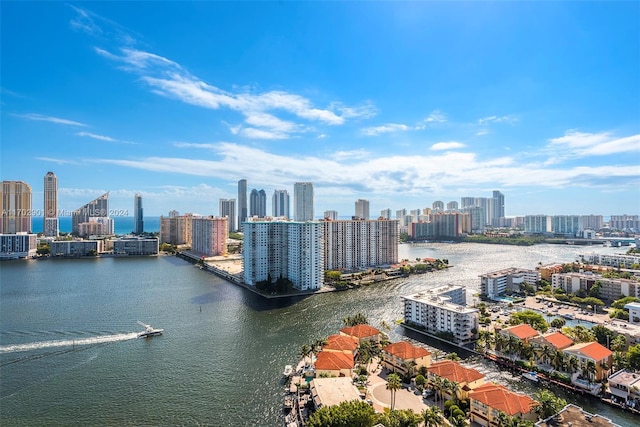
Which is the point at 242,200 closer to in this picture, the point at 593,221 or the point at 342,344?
the point at 342,344

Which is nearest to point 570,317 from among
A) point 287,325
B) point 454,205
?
point 287,325

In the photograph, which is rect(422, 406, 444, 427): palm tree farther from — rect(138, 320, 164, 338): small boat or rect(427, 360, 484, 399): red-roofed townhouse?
rect(138, 320, 164, 338): small boat

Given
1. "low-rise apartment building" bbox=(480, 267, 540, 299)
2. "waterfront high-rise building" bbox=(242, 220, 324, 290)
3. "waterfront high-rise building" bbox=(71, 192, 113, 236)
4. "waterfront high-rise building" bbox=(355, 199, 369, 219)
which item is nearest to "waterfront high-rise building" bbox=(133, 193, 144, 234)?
"waterfront high-rise building" bbox=(71, 192, 113, 236)

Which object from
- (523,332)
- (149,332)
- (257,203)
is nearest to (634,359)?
(523,332)

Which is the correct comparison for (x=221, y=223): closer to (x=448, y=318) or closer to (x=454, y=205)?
(x=448, y=318)

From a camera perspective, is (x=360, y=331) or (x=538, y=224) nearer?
(x=360, y=331)

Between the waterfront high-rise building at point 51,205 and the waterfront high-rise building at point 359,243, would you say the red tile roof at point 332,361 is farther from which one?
the waterfront high-rise building at point 51,205

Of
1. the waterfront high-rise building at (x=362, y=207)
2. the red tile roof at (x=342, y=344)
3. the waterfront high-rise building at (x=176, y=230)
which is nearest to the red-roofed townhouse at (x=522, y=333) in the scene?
the red tile roof at (x=342, y=344)
